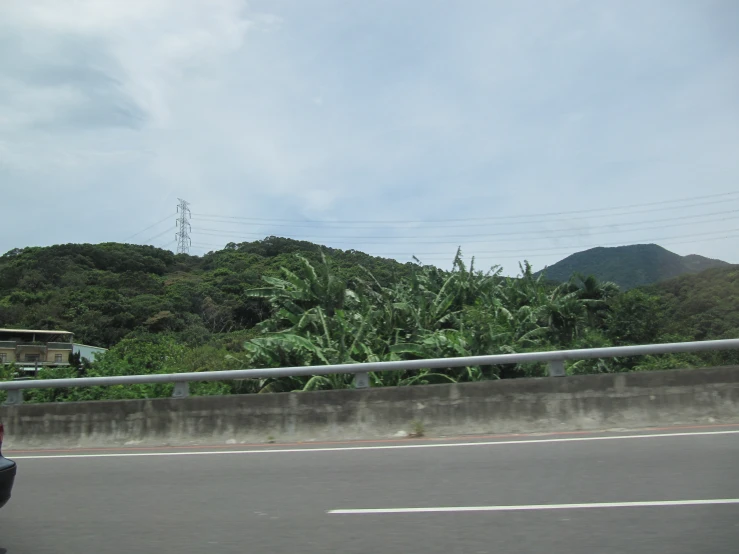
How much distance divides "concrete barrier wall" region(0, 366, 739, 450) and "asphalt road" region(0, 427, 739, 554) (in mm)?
531

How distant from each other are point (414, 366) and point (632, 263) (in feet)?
162

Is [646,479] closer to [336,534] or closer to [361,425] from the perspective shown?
[336,534]

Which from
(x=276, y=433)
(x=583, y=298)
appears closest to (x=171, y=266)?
(x=583, y=298)

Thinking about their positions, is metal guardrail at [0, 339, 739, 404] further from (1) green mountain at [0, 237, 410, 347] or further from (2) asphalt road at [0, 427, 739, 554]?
(1) green mountain at [0, 237, 410, 347]

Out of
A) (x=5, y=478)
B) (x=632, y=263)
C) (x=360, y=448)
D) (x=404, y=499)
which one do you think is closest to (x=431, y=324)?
Result: (x=360, y=448)

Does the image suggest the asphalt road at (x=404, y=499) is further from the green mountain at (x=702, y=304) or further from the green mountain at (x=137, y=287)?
the green mountain at (x=702, y=304)

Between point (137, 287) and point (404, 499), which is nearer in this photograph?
point (404, 499)

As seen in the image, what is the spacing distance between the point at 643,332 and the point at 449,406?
10227 millimetres

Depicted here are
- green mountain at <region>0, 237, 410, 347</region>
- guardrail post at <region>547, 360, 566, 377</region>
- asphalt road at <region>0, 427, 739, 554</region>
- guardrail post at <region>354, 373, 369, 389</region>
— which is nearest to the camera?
asphalt road at <region>0, 427, 739, 554</region>

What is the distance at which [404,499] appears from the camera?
253 inches

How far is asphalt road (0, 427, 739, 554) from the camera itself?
520 centimetres

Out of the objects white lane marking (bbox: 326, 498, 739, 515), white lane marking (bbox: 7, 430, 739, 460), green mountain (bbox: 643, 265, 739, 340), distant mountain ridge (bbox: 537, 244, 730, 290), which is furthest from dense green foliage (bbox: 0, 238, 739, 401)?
distant mountain ridge (bbox: 537, 244, 730, 290)

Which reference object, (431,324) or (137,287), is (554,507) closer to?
(431,324)

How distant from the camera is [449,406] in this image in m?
9.98
